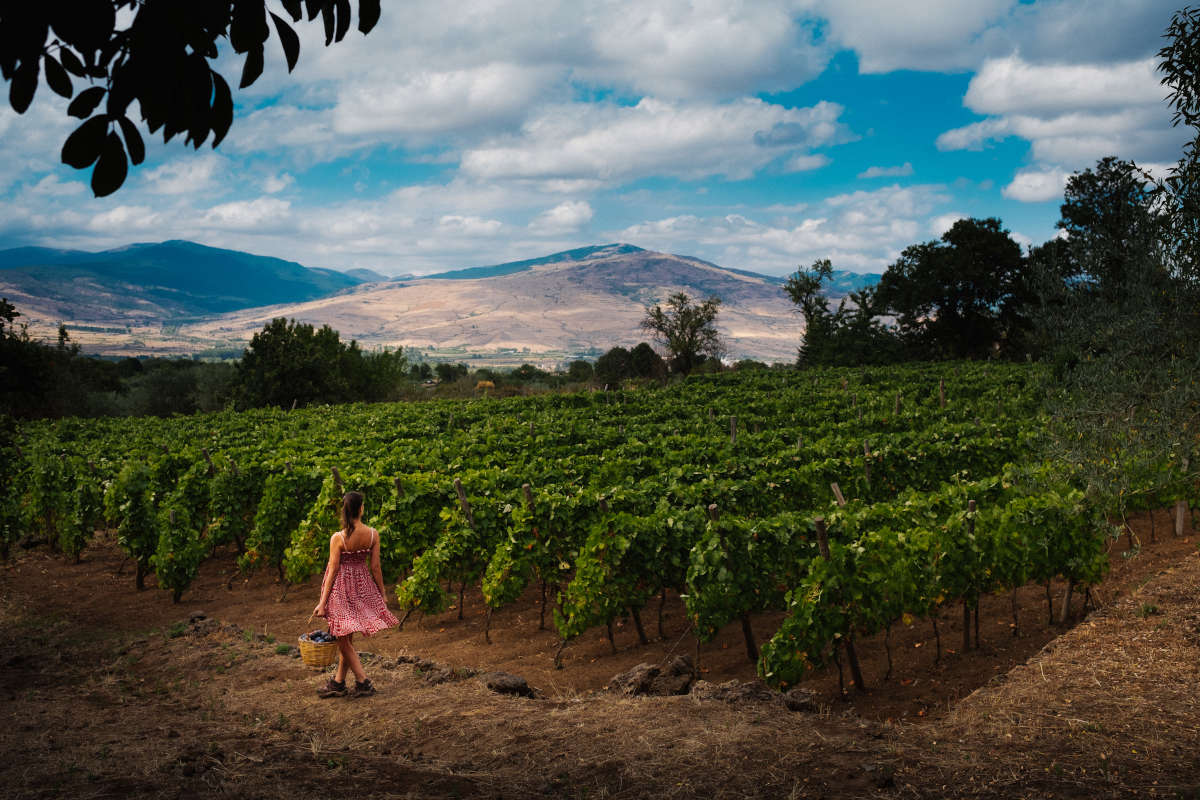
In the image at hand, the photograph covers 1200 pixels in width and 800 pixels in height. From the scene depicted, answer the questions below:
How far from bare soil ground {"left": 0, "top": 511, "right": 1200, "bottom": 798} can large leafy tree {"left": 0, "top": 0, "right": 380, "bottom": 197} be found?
4.22 meters

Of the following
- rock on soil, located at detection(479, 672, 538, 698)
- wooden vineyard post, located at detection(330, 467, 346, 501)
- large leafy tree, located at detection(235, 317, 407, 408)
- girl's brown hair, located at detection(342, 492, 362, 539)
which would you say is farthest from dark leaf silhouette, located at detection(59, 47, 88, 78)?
large leafy tree, located at detection(235, 317, 407, 408)

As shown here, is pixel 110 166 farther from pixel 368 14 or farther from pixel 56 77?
pixel 368 14

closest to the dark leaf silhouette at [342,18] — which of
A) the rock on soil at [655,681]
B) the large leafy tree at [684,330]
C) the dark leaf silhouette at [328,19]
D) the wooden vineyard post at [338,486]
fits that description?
the dark leaf silhouette at [328,19]

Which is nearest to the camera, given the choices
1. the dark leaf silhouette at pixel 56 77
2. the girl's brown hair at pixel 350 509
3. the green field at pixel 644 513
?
the dark leaf silhouette at pixel 56 77

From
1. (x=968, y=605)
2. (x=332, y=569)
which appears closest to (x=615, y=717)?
(x=332, y=569)

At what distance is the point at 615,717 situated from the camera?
618cm

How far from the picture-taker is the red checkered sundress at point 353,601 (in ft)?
23.4

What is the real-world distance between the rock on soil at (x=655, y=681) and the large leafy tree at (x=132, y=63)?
19.6 feet

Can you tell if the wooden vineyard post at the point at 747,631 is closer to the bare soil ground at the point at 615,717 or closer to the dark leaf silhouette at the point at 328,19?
the bare soil ground at the point at 615,717

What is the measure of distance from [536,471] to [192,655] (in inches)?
220

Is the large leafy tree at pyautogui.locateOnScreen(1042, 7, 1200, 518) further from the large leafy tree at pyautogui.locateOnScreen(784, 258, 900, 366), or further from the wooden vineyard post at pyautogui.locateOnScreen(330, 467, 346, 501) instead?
the large leafy tree at pyautogui.locateOnScreen(784, 258, 900, 366)

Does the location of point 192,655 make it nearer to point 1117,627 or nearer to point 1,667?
point 1,667

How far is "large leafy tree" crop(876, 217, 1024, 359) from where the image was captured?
180ft

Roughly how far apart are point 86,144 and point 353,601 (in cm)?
580
